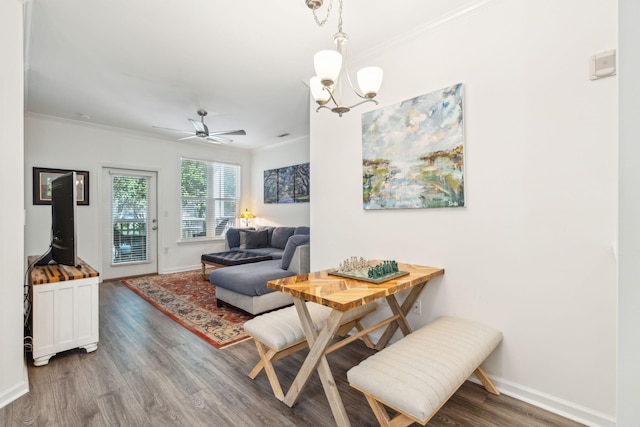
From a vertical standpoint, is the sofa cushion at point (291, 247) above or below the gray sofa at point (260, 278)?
above

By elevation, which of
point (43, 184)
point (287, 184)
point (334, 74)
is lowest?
point (43, 184)

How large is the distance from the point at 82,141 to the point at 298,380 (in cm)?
506

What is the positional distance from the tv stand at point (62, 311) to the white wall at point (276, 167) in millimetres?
3543

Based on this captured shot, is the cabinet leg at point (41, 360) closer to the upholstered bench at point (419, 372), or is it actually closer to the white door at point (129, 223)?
the upholstered bench at point (419, 372)

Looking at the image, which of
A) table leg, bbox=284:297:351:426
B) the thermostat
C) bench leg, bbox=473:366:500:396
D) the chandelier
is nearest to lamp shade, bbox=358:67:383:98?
the chandelier

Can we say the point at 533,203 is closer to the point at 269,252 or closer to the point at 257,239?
the point at 269,252

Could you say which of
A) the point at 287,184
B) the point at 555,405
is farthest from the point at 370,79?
the point at 287,184

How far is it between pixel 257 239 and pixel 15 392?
384 cm

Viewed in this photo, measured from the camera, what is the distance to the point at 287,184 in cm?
586

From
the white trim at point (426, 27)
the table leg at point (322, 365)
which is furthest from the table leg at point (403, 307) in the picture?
the white trim at point (426, 27)

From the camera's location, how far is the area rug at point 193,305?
284cm

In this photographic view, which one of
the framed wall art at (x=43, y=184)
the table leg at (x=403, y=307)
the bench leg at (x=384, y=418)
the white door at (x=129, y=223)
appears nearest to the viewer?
the bench leg at (x=384, y=418)

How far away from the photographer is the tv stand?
224 cm

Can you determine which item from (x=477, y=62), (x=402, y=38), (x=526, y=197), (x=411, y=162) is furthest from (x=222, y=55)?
(x=526, y=197)
